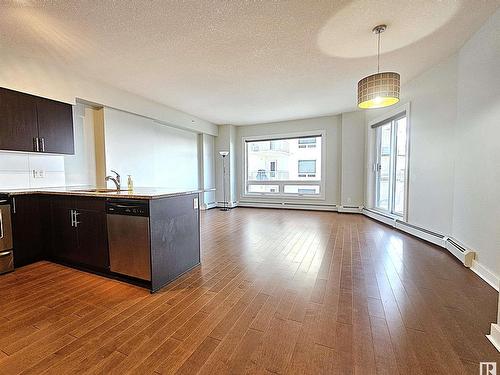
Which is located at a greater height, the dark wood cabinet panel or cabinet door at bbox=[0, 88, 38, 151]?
cabinet door at bbox=[0, 88, 38, 151]

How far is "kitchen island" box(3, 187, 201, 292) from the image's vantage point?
86.2 inches

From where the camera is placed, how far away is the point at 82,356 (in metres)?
1.39

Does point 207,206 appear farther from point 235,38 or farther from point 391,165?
point 235,38

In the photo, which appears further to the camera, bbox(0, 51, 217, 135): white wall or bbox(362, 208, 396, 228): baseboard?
bbox(362, 208, 396, 228): baseboard

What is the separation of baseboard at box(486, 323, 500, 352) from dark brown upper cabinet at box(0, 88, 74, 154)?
15.9ft

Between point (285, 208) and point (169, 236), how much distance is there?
5.22m

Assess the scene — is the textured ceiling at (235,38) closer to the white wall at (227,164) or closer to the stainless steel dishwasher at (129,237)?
the stainless steel dishwasher at (129,237)

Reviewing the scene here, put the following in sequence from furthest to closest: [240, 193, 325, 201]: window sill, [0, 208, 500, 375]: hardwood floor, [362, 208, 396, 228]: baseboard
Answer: [240, 193, 325, 201]: window sill, [362, 208, 396, 228]: baseboard, [0, 208, 500, 375]: hardwood floor

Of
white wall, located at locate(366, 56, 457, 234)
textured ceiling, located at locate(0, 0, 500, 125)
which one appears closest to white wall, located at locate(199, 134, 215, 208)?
textured ceiling, located at locate(0, 0, 500, 125)

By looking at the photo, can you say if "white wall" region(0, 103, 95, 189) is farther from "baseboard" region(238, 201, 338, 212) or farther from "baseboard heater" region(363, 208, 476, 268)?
"baseboard heater" region(363, 208, 476, 268)

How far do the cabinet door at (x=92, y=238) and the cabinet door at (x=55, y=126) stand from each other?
4.31 ft

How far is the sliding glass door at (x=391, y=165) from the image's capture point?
14.7ft

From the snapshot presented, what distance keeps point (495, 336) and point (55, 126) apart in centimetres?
499

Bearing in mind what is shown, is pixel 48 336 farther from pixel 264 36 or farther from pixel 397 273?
pixel 264 36
